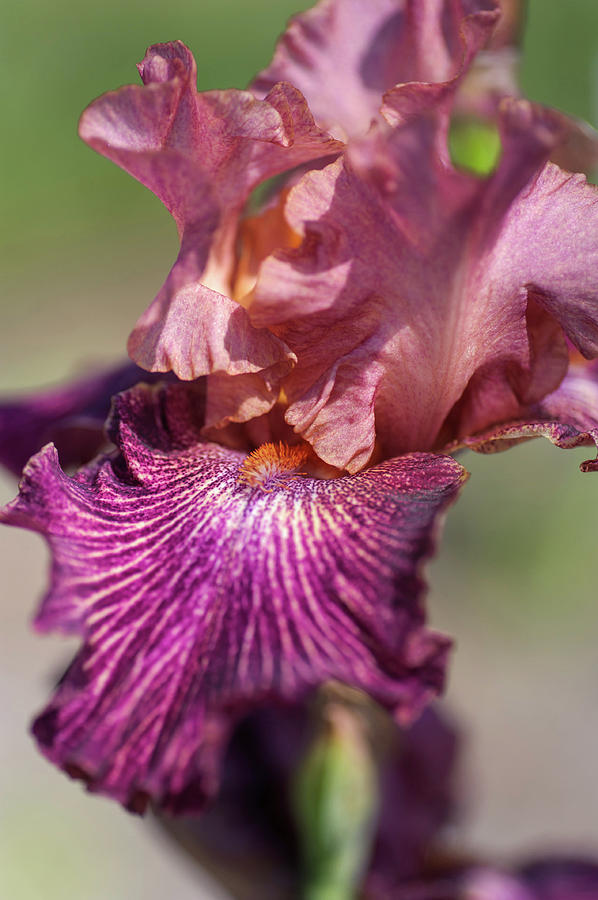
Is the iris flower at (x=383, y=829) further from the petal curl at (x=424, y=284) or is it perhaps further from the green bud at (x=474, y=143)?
the green bud at (x=474, y=143)

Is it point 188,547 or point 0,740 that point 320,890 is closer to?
point 188,547

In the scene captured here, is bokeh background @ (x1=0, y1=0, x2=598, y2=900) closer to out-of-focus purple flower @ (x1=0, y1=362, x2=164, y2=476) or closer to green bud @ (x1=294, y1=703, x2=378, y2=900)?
out-of-focus purple flower @ (x1=0, y1=362, x2=164, y2=476)

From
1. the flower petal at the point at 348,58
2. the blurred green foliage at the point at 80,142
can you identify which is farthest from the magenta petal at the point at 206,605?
the blurred green foliage at the point at 80,142

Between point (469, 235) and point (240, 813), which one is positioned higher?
point (469, 235)

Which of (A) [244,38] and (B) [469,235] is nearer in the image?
(B) [469,235]

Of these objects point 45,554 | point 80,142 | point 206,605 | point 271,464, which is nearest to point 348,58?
point 271,464

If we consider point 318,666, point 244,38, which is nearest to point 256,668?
point 318,666

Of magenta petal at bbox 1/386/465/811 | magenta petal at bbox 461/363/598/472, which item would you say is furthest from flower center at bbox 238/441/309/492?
magenta petal at bbox 461/363/598/472
